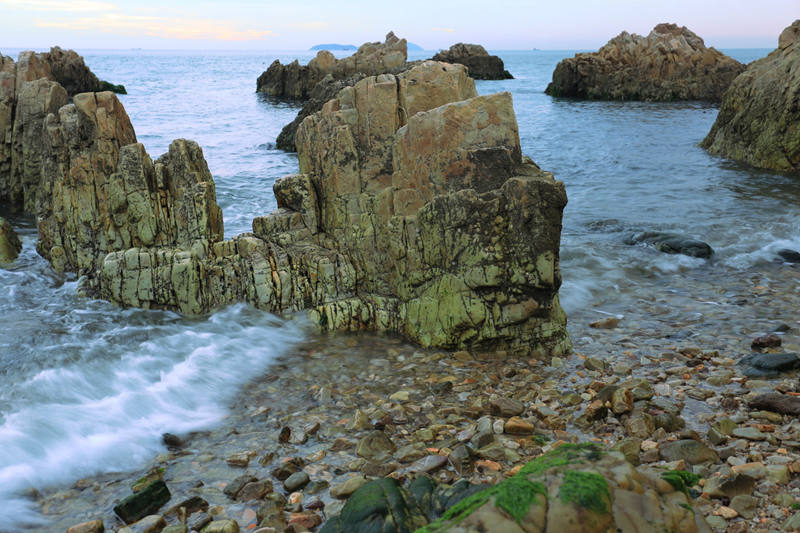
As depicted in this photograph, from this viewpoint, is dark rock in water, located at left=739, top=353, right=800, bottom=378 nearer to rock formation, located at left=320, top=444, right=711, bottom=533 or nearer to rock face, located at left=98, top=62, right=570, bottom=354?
rock face, located at left=98, top=62, right=570, bottom=354

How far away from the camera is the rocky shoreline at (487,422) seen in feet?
15.0

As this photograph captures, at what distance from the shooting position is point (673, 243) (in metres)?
11.8

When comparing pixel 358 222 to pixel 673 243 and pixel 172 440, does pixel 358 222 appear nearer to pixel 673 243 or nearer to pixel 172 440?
pixel 172 440

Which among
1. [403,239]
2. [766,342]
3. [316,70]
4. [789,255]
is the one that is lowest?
[766,342]

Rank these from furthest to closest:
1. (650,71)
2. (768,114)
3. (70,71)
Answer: (650,71) < (70,71) < (768,114)

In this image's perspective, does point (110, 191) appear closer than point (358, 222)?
No

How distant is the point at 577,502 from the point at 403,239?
534 centimetres

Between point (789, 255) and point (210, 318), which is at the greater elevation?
point (789, 255)

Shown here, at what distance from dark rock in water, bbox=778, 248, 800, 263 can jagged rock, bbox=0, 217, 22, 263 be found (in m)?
14.2

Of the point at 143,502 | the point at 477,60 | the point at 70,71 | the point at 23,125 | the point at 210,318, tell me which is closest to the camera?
the point at 143,502

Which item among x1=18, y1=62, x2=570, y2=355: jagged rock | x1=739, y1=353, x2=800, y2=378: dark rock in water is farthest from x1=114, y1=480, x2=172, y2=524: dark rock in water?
x1=739, y1=353, x2=800, y2=378: dark rock in water

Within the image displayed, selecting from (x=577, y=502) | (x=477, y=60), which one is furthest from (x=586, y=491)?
(x=477, y=60)

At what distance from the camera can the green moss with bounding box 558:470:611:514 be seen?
3070mm

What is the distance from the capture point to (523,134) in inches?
1286
